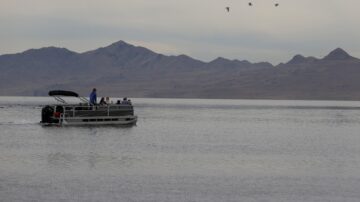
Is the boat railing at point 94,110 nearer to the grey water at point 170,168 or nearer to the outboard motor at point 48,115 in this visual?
the outboard motor at point 48,115

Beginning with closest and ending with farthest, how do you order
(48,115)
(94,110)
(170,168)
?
(170,168)
(94,110)
(48,115)

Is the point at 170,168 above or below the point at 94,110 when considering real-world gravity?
below

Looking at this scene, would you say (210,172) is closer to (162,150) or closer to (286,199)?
(286,199)

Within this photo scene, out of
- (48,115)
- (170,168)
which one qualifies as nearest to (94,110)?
(48,115)

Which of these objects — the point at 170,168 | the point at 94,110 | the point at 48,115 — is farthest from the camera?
the point at 48,115

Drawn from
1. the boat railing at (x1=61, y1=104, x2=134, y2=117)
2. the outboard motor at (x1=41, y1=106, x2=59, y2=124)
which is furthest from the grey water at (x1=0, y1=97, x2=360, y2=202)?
the outboard motor at (x1=41, y1=106, x2=59, y2=124)

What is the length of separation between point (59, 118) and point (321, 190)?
35.7 m

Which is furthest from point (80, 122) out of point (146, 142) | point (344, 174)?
point (344, 174)

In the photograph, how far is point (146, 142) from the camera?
2051 inches

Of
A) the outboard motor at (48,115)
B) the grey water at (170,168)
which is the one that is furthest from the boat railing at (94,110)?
the grey water at (170,168)

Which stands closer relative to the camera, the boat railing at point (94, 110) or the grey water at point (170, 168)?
the grey water at point (170, 168)

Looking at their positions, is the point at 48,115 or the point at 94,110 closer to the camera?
the point at 94,110

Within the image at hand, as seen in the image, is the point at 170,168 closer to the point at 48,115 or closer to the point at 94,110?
the point at 94,110

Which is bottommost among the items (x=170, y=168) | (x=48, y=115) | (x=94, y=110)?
(x=170, y=168)
